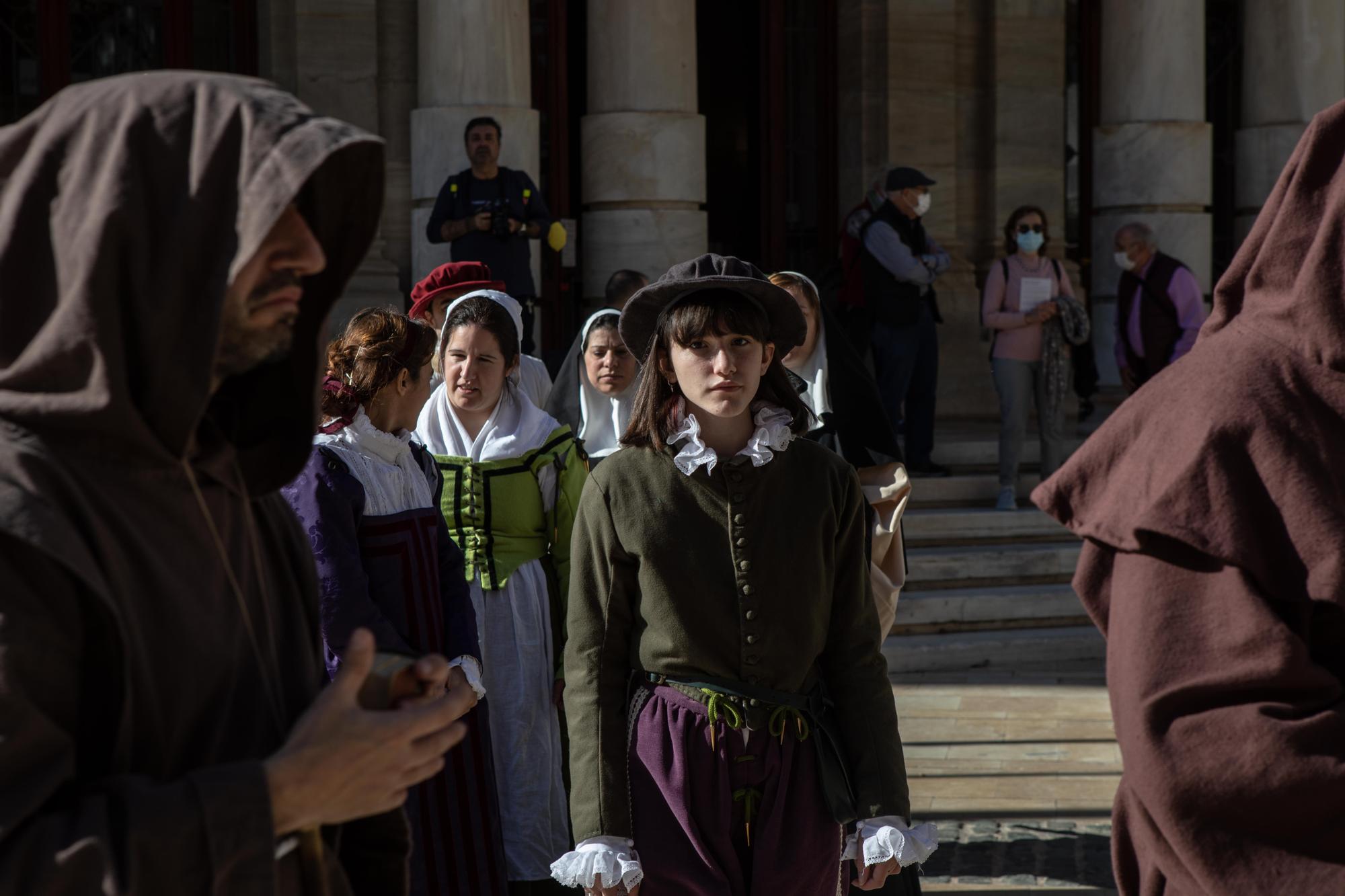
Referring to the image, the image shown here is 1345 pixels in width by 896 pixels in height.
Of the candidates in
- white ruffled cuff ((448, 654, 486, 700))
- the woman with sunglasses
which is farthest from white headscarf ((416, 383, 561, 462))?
the woman with sunglasses

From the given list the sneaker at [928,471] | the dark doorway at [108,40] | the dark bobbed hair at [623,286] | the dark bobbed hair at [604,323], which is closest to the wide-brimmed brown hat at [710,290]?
the dark bobbed hair at [604,323]

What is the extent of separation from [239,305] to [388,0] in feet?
33.7

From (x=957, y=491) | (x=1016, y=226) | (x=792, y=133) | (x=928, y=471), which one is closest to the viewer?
(x=1016, y=226)

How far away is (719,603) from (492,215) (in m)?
6.02

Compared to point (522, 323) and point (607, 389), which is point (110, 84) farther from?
point (522, 323)

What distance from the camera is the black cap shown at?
9.78 meters

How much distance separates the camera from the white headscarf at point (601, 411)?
19.5ft

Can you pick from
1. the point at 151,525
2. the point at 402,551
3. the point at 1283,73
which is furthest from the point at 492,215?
the point at 151,525

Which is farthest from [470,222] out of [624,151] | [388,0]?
[388,0]

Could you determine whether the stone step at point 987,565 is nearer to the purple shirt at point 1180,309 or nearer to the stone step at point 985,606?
the stone step at point 985,606

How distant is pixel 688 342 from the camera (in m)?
3.47

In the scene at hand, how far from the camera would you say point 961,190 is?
13.3 m

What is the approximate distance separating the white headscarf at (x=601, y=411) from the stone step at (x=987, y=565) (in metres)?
3.77

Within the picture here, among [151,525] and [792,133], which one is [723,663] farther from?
[792,133]
